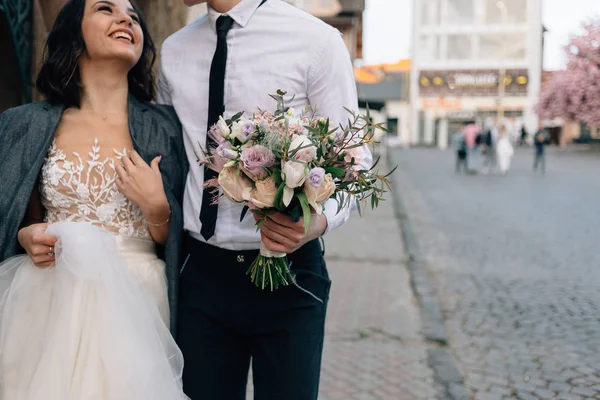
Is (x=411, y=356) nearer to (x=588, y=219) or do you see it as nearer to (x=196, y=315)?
(x=196, y=315)

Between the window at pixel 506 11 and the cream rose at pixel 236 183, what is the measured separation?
60.2m

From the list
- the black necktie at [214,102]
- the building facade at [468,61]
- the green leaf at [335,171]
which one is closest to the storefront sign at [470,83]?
the building facade at [468,61]

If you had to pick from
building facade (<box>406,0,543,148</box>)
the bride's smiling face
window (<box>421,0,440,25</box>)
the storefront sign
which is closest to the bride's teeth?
the bride's smiling face

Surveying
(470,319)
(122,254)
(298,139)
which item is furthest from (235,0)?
(470,319)

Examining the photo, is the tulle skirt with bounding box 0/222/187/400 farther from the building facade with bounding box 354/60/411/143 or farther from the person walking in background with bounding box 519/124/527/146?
the person walking in background with bounding box 519/124/527/146

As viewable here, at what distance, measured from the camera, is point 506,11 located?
57.8 m

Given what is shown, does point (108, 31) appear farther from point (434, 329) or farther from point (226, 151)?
point (434, 329)

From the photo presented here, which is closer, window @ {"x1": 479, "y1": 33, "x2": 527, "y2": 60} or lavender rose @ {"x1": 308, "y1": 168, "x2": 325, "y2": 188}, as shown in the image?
lavender rose @ {"x1": 308, "y1": 168, "x2": 325, "y2": 188}

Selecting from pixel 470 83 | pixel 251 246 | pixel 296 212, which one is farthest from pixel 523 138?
pixel 296 212

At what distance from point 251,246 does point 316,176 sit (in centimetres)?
52

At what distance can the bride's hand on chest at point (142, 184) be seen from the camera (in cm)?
222

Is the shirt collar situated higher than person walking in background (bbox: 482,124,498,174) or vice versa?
the shirt collar

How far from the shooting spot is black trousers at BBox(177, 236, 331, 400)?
2162mm

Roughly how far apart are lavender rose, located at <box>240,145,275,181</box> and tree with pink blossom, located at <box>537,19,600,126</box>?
36812 mm
